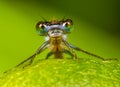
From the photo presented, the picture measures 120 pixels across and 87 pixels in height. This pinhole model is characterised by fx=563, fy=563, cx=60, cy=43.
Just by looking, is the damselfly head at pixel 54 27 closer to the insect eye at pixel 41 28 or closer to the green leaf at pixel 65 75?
the insect eye at pixel 41 28

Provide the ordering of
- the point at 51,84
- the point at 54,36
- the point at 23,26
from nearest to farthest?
1. the point at 51,84
2. the point at 54,36
3. the point at 23,26

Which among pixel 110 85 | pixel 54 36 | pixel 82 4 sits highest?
pixel 82 4

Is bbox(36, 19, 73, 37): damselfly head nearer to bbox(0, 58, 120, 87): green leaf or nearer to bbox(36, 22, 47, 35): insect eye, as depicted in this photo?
bbox(36, 22, 47, 35): insect eye

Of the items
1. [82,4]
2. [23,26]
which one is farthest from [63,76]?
[82,4]

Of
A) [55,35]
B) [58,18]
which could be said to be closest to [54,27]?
[55,35]

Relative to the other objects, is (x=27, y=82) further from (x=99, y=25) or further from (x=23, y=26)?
(x=99, y=25)

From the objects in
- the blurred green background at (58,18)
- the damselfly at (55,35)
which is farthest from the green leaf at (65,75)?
the blurred green background at (58,18)

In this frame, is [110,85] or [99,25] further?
[99,25]
